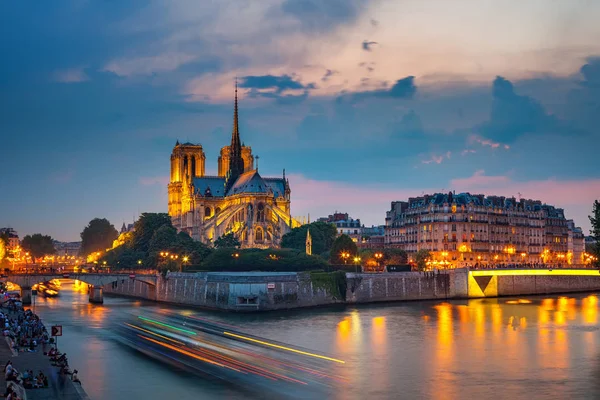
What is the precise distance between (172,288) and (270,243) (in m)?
48.9

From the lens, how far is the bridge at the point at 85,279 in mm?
90312

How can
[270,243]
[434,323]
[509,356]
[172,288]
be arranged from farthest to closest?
[270,243] → [172,288] → [434,323] → [509,356]

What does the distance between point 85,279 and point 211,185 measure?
3079 inches

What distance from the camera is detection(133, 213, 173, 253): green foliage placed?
433ft

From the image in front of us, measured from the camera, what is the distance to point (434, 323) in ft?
232

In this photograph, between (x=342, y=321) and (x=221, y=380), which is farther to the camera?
(x=342, y=321)

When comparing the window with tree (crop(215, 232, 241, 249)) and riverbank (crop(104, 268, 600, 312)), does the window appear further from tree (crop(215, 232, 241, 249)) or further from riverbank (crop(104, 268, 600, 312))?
riverbank (crop(104, 268, 600, 312))

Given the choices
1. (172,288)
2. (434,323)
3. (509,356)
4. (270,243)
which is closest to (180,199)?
(270,243)

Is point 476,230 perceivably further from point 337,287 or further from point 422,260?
point 337,287

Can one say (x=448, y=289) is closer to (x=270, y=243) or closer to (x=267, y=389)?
(x=270, y=243)

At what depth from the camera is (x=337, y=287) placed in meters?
88.7

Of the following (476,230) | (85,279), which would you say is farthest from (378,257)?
(85,279)

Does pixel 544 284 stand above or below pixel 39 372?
above

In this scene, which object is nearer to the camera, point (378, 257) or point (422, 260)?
point (422, 260)
